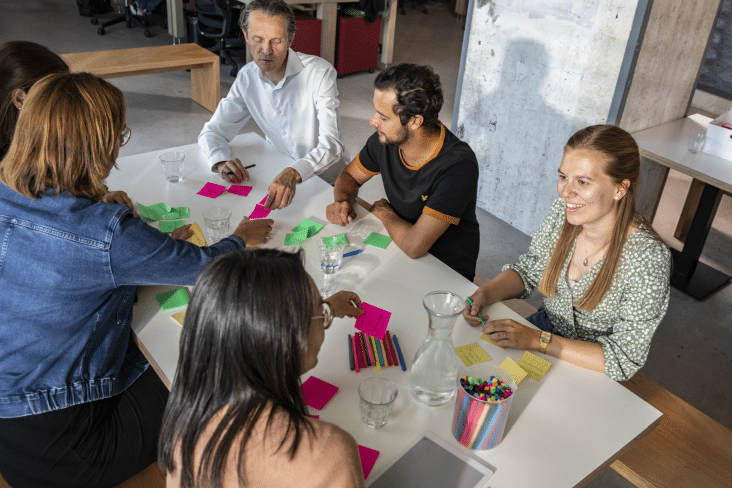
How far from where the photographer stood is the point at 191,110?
5.58 metres

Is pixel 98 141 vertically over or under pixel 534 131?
over

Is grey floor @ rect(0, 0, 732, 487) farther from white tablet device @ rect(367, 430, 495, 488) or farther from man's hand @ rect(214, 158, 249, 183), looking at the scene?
man's hand @ rect(214, 158, 249, 183)

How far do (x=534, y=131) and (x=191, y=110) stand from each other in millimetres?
3291

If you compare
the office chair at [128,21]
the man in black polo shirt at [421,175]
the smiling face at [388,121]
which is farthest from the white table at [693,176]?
the office chair at [128,21]

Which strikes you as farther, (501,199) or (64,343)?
(501,199)

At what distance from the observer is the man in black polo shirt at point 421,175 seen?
2227 millimetres

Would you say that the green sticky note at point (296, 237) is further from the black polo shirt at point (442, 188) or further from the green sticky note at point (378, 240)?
the black polo shirt at point (442, 188)

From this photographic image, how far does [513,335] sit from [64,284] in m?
1.25

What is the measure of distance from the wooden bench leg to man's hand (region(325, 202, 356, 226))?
3.46 m

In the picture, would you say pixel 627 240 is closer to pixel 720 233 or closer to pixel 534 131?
pixel 534 131

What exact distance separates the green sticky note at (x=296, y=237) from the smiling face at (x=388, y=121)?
49 cm

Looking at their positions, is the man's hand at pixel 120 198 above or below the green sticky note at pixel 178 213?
above

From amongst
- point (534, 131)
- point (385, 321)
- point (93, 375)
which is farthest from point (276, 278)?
point (534, 131)

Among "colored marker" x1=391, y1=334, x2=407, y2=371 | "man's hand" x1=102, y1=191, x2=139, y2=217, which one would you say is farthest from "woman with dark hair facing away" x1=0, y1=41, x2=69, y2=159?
"colored marker" x1=391, y1=334, x2=407, y2=371
